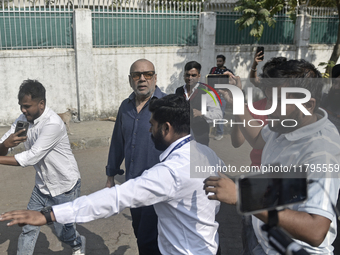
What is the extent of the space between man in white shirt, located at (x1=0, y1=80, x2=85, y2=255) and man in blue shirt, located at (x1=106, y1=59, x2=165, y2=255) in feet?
1.44

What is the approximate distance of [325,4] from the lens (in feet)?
42.9

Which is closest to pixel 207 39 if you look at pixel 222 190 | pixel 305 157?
pixel 305 157

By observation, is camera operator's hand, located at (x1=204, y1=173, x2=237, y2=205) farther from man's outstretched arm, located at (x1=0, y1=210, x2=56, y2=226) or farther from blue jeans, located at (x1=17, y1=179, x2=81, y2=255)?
blue jeans, located at (x1=17, y1=179, x2=81, y2=255)

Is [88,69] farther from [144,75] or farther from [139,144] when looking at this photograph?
[139,144]

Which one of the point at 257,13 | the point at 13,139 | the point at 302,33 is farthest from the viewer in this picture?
the point at 302,33

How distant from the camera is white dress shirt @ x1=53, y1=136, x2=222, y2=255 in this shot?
193cm

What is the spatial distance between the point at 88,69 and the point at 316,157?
8452 mm

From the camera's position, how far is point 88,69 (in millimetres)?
9586

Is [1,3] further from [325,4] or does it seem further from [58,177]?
[325,4]

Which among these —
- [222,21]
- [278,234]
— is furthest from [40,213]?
[222,21]

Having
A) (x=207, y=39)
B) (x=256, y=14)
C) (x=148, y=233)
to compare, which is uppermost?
(x=256, y=14)

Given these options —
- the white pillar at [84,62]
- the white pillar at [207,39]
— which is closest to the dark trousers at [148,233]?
the white pillar at [84,62]

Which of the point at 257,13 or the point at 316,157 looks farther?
the point at 257,13

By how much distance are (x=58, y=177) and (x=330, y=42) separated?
1211 centimetres
